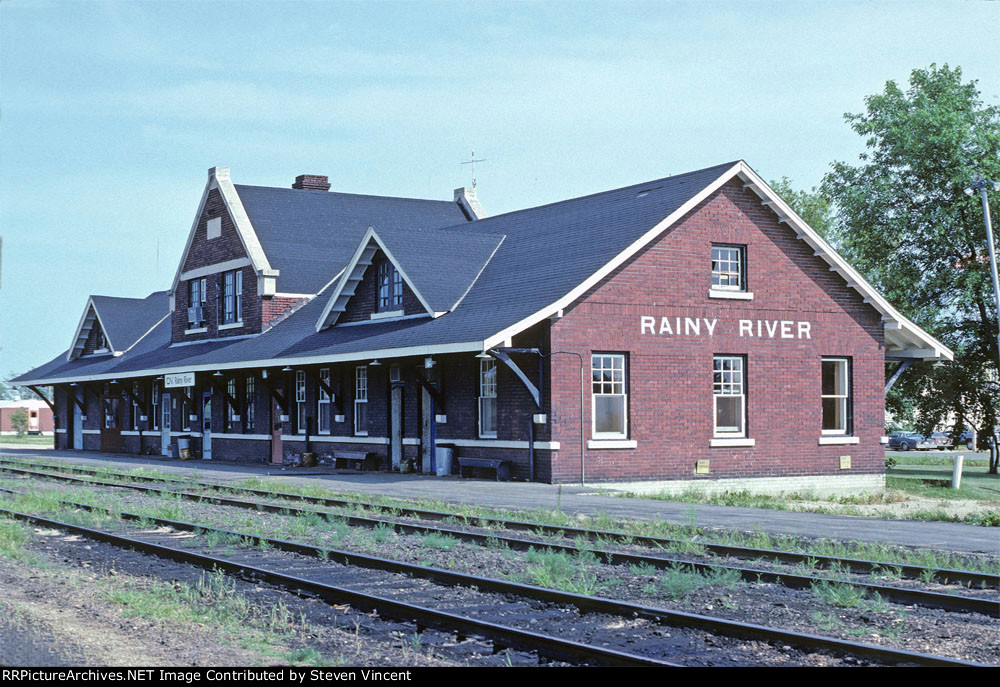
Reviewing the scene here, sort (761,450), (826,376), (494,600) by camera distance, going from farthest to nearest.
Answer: (826,376), (761,450), (494,600)

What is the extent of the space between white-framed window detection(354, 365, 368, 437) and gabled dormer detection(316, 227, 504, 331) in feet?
4.73

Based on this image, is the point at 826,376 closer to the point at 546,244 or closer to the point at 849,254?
the point at 546,244

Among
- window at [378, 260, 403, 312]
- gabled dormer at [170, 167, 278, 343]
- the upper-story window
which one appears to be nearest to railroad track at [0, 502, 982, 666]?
window at [378, 260, 403, 312]

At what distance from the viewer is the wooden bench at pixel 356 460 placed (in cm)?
2927

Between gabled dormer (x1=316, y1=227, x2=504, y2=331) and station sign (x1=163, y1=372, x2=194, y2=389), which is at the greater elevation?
gabled dormer (x1=316, y1=227, x2=504, y2=331)

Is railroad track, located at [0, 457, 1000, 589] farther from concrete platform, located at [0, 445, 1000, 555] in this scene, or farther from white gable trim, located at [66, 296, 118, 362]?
white gable trim, located at [66, 296, 118, 362]

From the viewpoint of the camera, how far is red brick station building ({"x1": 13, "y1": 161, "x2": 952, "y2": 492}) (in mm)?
24109

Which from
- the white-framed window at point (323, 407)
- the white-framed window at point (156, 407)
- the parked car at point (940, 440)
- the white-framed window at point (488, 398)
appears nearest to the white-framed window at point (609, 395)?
the white-framed window at point (488, 398)

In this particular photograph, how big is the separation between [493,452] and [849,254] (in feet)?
81.9

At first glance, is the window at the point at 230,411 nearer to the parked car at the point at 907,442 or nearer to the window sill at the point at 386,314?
the window sill at the point at 386,314

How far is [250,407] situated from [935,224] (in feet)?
72.7

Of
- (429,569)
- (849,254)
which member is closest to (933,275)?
(849,254)

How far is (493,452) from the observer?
82.4 ft

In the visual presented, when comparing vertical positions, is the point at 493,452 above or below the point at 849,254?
below
